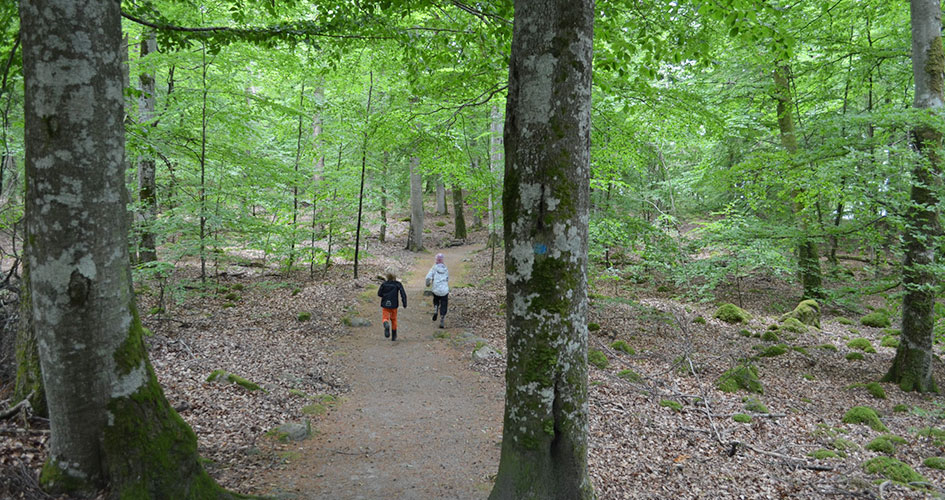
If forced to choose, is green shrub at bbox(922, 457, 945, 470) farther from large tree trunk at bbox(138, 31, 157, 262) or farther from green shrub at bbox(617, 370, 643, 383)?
large tree trunk at bbox(138, 31, 157, 262)

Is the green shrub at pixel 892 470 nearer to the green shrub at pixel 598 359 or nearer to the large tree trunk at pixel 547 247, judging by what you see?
the green shrub at pixel 598 359

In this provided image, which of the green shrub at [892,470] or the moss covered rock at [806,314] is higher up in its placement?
the moss covered rock at [806,314]

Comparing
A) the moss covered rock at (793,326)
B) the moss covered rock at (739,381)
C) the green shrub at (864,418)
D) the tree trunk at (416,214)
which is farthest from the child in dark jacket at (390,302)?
the tree trunk at (416,214)

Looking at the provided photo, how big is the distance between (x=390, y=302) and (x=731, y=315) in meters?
9.65

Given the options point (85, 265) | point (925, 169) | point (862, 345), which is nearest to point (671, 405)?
point (925, 169)

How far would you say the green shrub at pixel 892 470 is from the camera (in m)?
5.07

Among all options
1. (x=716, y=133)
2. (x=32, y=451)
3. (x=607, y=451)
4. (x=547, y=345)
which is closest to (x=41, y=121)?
(x=32, y=451)

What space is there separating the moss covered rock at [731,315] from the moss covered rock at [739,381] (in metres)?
5.39

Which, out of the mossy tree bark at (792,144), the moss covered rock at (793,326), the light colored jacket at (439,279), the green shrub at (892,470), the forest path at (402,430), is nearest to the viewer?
the forest path at (402,430)

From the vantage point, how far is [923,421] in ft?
23.6

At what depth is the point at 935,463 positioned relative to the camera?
224 inches

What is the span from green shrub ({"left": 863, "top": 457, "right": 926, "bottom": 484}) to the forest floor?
12 cm

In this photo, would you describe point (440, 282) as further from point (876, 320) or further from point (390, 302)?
point (876, 320)

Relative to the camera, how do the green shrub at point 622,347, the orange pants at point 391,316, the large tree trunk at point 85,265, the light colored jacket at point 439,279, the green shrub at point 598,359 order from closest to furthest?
the large tree trunk at point 85,265, the green shrub at point 598,359, the green shrub at point 622,347, the orange pants at point 391,316, the light colored jacket at point 439,279
